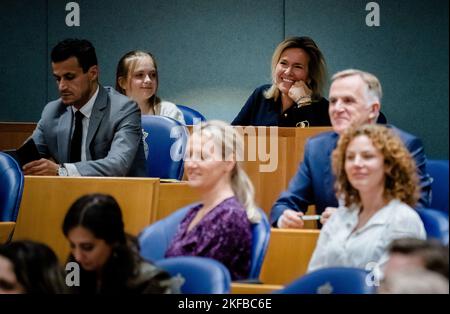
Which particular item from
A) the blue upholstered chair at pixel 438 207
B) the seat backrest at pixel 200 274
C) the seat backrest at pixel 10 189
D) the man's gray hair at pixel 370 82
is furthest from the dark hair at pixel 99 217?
the blue upholstered chair at pixel 438 207

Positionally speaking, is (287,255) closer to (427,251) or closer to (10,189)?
(427,251)

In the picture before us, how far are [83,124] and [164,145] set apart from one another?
41 centimetres

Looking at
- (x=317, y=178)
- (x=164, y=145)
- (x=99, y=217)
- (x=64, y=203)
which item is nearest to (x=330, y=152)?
(x=317, y=178)

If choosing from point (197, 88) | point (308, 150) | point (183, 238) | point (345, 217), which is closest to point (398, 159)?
point (345, 217)

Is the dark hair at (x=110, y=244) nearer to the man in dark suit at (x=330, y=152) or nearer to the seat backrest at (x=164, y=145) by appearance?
the man in dark suit at (x=330, y=152)

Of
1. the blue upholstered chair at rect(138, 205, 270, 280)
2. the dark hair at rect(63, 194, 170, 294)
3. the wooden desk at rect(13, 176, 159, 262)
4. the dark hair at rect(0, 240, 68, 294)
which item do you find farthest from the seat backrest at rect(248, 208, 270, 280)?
the dark hair at rect(0, 240, 68, 294)

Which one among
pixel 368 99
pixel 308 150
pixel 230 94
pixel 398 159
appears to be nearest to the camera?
pixel 398 159

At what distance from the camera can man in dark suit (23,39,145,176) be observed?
3588 mm

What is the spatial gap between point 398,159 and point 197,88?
0.97 metres

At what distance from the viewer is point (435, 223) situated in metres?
2.82

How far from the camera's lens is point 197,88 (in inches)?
141
